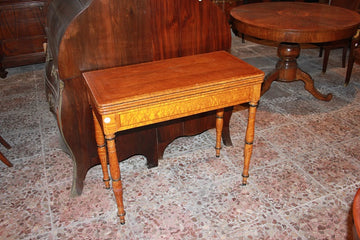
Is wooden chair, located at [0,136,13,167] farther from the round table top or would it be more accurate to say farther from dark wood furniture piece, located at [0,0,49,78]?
the round table top

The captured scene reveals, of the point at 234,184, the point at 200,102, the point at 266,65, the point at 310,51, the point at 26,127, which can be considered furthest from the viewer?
the point at 310,51

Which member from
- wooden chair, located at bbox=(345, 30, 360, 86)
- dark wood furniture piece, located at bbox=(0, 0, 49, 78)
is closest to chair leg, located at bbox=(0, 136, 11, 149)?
dark wood furniture piece, located at bbox=(0, 0, 49, 78)

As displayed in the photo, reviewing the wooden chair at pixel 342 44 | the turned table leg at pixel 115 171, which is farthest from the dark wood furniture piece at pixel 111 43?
the wooden chair at pixel 342 44

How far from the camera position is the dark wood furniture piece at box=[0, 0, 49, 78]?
3922 mm

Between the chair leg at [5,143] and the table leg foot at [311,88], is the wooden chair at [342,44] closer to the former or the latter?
the table leg foot at [311,88]

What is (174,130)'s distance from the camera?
2357 mm

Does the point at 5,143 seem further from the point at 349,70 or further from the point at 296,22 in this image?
the point at 349,70

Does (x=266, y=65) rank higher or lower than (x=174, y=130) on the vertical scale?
lower

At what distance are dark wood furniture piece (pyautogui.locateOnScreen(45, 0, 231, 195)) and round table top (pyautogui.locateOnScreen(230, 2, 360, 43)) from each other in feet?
2.33

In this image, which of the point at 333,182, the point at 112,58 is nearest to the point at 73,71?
the point at 112,58

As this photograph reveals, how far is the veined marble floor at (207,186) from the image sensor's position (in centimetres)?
187

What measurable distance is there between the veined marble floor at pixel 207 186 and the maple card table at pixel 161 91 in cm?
29

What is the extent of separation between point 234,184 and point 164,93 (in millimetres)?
948

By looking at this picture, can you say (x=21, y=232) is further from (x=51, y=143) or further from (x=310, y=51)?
(x=310, y=51)
